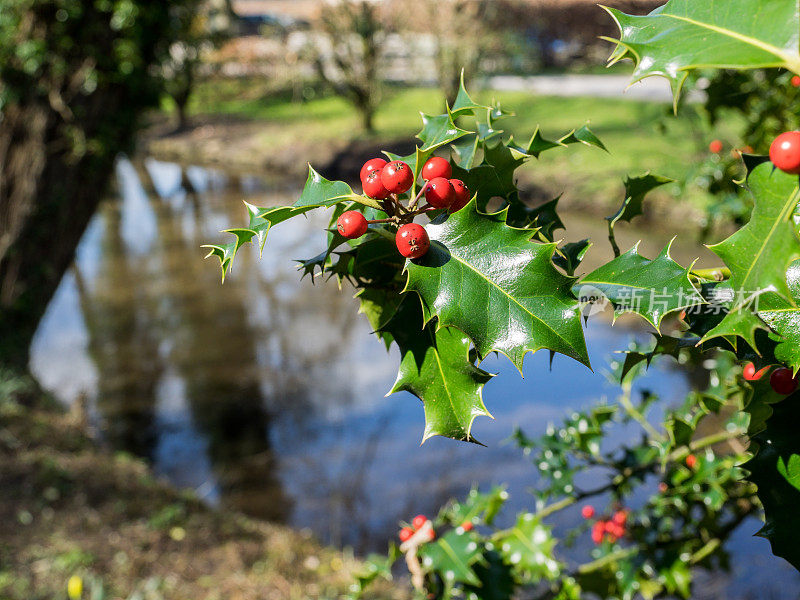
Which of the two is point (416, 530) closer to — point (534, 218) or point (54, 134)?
point (534, 218)

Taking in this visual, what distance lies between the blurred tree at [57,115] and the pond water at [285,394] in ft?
3.48

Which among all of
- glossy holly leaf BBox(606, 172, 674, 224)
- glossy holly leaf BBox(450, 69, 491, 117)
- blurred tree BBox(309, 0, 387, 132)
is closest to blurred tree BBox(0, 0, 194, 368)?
glossy holly leaf BBox(450, 69, 491, 117)

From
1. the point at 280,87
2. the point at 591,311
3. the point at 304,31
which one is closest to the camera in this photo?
the point at 591,311

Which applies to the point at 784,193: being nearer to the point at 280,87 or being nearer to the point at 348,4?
the point at 348,4

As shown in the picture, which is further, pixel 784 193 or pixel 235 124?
pixel 235 124

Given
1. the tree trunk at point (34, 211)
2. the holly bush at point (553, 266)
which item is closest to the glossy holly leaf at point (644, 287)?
the holly bush at point (553, 266)

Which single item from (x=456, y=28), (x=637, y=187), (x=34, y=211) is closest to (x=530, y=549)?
(x=637, y=187)

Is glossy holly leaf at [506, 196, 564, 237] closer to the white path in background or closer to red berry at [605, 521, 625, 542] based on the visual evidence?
red berry at [605, 521, 625, 542]

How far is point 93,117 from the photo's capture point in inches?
154

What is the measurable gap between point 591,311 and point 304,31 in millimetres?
13822

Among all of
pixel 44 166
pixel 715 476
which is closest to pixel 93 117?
pixel 44 166

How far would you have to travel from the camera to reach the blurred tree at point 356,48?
1171 centimetres

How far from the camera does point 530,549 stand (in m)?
1.25

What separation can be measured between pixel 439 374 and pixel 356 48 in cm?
1239
